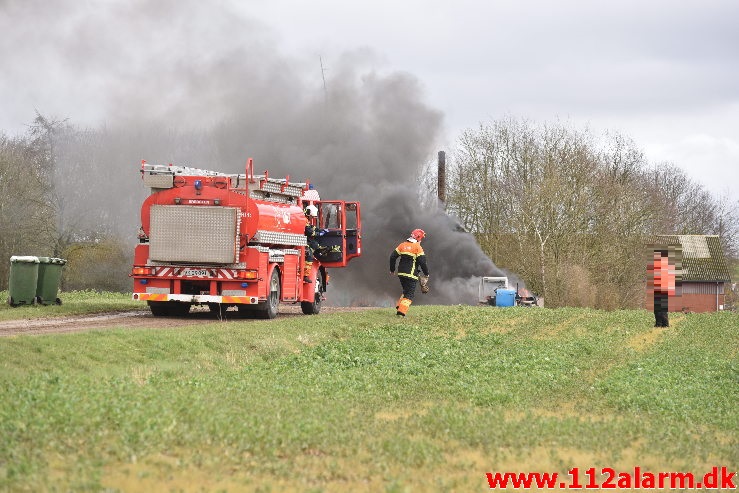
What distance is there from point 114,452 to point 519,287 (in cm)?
3489

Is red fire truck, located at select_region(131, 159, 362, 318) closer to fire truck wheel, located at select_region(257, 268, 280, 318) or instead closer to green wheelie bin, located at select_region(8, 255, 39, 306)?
fire truck wheel, located at select_region(257, 268, 280, 318)

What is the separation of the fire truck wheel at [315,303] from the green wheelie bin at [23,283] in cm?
648

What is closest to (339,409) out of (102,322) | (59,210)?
(102,322)

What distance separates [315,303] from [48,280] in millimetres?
6638

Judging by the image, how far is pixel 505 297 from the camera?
35719 mm

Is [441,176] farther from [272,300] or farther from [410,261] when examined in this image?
[272,300]

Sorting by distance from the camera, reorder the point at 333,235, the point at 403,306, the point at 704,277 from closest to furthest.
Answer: the point at 403,306
the point at 333,235
the point at 704,277

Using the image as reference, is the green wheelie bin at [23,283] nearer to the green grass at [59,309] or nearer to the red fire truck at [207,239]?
the green grass at [59,309]

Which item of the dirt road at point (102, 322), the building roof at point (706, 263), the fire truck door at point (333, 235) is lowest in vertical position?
the dirt road at point (102, 322)

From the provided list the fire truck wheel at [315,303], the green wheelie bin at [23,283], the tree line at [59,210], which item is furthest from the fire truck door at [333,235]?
the tree line at [59,210]

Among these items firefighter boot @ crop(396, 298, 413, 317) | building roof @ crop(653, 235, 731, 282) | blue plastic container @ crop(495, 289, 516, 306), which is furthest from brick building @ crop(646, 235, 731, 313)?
firefighter boot @ crop(396, 298, 413, 317)

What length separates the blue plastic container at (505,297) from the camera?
35531 millimetres

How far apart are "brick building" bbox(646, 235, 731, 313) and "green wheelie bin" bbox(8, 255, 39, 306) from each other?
58.4 m

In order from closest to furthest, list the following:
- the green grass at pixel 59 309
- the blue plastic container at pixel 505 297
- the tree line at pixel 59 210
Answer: the green grass at pixel 59 309
the blue plastic container at pixel 505 297
the tree line at pixel 59 210
